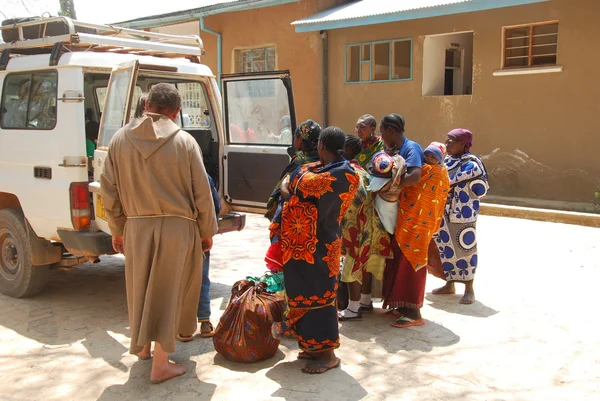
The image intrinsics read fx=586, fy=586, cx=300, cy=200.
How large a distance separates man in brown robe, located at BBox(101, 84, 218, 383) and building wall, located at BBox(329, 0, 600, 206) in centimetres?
809

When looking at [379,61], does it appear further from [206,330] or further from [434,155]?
[206,330]

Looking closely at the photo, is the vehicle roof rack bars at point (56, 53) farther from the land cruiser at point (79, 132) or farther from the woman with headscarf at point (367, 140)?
the woman with headscarf at point (367, 140)

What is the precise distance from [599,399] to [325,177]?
2033mm

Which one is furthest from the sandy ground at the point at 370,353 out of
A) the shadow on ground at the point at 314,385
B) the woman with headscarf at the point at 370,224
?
the woman with headscarf at the point at 370,224

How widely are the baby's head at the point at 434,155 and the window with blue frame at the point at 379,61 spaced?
24.7 feet

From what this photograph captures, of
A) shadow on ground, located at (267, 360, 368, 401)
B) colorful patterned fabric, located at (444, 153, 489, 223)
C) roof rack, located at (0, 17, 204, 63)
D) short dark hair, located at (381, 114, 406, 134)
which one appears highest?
roof rack, located at (0, 17, 204, 63)

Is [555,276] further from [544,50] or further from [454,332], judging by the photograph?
[544,50]

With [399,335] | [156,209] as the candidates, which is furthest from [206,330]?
[399,335]

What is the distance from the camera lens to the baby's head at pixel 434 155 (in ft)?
14.7

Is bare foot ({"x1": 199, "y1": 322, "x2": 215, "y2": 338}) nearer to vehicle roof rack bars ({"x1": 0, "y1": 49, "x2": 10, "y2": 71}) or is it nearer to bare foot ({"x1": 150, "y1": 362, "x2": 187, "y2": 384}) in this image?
bare foot ({"x1": 150, "y1": 362, "x2": 187, "y2": 384})

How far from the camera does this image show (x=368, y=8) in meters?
11.7

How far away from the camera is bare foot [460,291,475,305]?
16.7 feet

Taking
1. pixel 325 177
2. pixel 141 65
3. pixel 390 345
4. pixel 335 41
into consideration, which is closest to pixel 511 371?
pixel 390 345

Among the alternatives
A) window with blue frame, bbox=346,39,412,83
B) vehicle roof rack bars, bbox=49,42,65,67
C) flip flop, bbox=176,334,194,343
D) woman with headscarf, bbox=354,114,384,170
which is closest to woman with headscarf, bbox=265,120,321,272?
woman with headscarf, bbox=354,114,384,170
